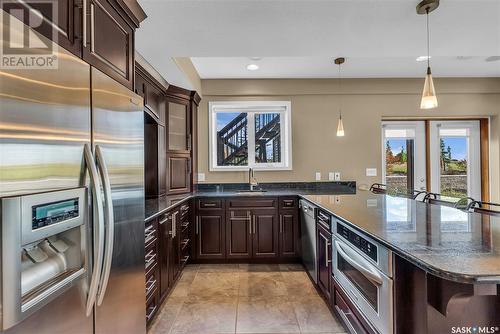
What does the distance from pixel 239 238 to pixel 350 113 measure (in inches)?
98.9

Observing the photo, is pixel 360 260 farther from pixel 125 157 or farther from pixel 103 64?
pixel 103 64

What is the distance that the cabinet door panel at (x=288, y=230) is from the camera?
3.57m

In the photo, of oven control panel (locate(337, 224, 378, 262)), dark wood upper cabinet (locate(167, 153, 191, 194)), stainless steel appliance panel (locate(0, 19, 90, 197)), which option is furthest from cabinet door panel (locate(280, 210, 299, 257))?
stainless steel appliance panel (locate(0, 19, 90, 197))

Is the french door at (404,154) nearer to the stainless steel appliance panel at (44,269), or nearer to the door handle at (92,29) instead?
the door handle at (92,29)

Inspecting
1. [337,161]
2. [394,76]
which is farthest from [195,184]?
[394,76]

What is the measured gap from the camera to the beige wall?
4238mm

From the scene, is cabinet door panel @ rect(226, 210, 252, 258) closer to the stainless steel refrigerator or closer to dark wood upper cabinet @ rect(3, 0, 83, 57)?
the stainless steel refrigerator

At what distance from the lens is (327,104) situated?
4270mm

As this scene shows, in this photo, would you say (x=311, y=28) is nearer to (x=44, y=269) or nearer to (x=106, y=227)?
(x=106, y=227)

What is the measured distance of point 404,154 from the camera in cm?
445

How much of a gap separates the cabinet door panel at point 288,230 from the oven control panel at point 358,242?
1.53 meters

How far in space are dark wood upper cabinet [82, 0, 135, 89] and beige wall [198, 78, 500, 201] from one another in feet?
8.60

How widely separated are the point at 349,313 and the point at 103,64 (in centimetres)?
207

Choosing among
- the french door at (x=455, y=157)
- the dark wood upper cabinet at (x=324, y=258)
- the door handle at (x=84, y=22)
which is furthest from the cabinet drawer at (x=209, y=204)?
the french door at (x=455, y=157)
